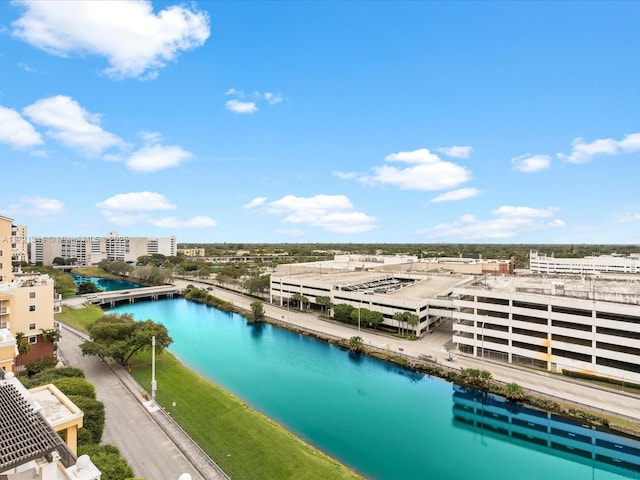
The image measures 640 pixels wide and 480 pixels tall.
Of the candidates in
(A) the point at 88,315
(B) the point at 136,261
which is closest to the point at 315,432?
(A) the point at 88,315

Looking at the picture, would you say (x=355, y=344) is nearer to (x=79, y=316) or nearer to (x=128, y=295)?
(x=79, y=316)

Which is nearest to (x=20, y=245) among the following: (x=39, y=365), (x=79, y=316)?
(x=79, y=316)

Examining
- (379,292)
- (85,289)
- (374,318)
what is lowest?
(374,318)

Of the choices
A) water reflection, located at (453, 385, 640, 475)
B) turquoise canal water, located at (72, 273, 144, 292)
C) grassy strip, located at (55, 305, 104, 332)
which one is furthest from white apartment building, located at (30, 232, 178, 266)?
water reflection, located at (453, 385, 640, 475)

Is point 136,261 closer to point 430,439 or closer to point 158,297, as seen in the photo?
point 158,297

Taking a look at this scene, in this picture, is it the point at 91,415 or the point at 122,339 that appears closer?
the point at 91,415

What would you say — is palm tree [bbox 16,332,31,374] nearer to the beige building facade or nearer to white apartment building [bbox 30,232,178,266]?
the beige building facade
